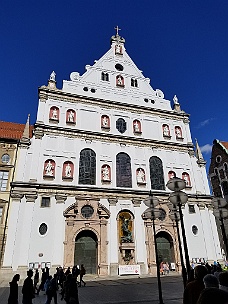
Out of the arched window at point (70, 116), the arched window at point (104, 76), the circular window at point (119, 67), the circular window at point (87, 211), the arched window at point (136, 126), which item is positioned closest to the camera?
the circular window at point (87, 211)

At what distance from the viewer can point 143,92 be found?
29453 millimetres

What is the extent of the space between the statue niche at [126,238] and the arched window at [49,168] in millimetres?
7218

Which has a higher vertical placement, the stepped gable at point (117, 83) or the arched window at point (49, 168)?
the stepped gable at point (117, 83)

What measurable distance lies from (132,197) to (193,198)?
680cm

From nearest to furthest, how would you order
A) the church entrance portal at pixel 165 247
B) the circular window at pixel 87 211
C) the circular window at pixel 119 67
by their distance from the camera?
the circular window at pixel 87 211 → the church entrance portal at pixel 165 247 → the circular window at pixel 119 67

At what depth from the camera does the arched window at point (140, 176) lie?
2373cm

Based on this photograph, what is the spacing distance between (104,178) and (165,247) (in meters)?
8.59

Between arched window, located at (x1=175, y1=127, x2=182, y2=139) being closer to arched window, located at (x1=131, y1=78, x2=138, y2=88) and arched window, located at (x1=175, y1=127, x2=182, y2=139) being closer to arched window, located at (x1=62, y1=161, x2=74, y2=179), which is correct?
arched window, located at (x1=131, y1=78, x2=138, y2=88)

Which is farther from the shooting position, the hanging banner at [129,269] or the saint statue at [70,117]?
the saint statue at [70,117]

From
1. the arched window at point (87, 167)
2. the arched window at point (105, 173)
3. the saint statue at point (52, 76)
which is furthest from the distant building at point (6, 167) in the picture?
the arched window at point (105, 173)

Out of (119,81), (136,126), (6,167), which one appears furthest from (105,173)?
(119,81)

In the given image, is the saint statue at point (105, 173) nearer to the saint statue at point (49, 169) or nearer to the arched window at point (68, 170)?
the arched window at point (68, 170)

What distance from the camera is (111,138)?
24891 mm

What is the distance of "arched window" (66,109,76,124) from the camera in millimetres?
24438
